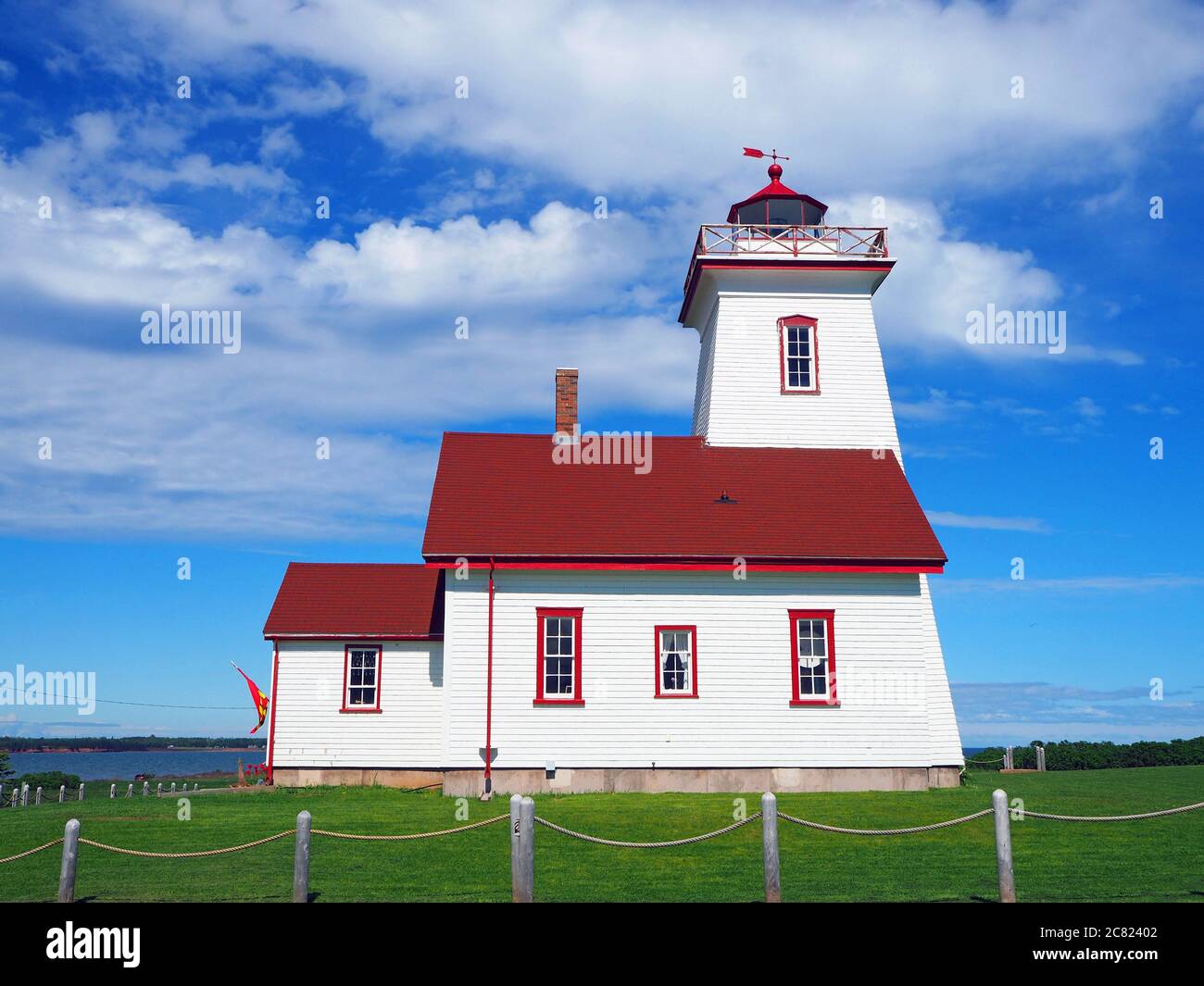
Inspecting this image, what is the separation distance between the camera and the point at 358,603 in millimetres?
27547

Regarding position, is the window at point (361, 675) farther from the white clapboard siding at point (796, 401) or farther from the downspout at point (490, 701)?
the white clapboard siding at point (796, 401)

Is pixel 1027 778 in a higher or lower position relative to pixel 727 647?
lower

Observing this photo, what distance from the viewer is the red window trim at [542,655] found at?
22438 mm

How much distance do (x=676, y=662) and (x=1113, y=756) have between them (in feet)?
66.5

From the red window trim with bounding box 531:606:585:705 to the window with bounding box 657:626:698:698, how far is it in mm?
1718

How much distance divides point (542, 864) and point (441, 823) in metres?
4.86

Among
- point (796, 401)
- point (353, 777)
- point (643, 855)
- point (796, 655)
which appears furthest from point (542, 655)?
point (796, 401)

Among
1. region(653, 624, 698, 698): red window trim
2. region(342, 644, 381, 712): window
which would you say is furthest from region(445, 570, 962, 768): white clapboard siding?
region(342, 644, 381, 712): window

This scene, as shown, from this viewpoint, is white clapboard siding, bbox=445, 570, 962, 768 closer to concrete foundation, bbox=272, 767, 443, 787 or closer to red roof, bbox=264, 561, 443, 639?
concrete foundation, bbox=272, 767, 443, 787

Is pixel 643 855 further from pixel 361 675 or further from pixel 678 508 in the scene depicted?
pixel 361 675

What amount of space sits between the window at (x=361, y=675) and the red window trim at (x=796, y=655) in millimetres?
10530
